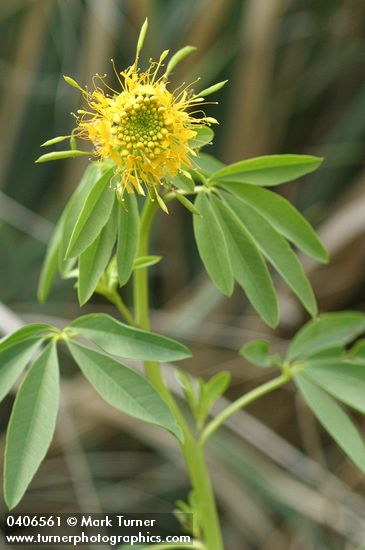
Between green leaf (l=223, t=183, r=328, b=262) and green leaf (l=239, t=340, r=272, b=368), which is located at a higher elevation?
green leaf (l=223, t=183, r=328, b=262)

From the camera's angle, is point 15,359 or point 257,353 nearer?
point 15,359

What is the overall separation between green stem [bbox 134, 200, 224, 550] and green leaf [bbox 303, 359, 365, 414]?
0.39ft

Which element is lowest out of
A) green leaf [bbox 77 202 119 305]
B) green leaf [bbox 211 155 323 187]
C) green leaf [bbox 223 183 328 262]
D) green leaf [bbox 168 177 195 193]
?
green leaf [bbox 77 202 119 305]

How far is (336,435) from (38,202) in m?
1.07

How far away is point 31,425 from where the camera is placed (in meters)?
0.47

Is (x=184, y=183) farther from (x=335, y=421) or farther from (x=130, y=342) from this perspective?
(x=335, y=421)

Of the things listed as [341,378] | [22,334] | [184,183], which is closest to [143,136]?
[184,183]

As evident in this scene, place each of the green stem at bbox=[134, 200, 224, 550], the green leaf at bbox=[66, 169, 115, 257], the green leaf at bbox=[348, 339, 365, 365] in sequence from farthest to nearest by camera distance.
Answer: the green leaf at bbox=[348, 339, 365, 365] → the green stem at bbox=[134, 200, 224, 550] → the green leaf at bbox=[66, 169, 115, 257]

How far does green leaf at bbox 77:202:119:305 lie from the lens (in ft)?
1.48

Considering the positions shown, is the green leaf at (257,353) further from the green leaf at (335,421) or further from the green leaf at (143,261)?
the green leaf at (143,261)

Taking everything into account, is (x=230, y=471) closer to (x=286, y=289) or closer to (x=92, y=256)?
(x=286, y=289)

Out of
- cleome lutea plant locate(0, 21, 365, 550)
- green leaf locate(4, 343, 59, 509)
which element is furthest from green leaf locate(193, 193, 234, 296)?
green leaf locate(4, 343, 59, 509)

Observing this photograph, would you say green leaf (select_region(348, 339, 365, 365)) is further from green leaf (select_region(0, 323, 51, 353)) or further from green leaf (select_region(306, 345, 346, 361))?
green leaf (select_region(0, 323, 51, 353))

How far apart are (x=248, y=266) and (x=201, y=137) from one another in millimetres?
98
